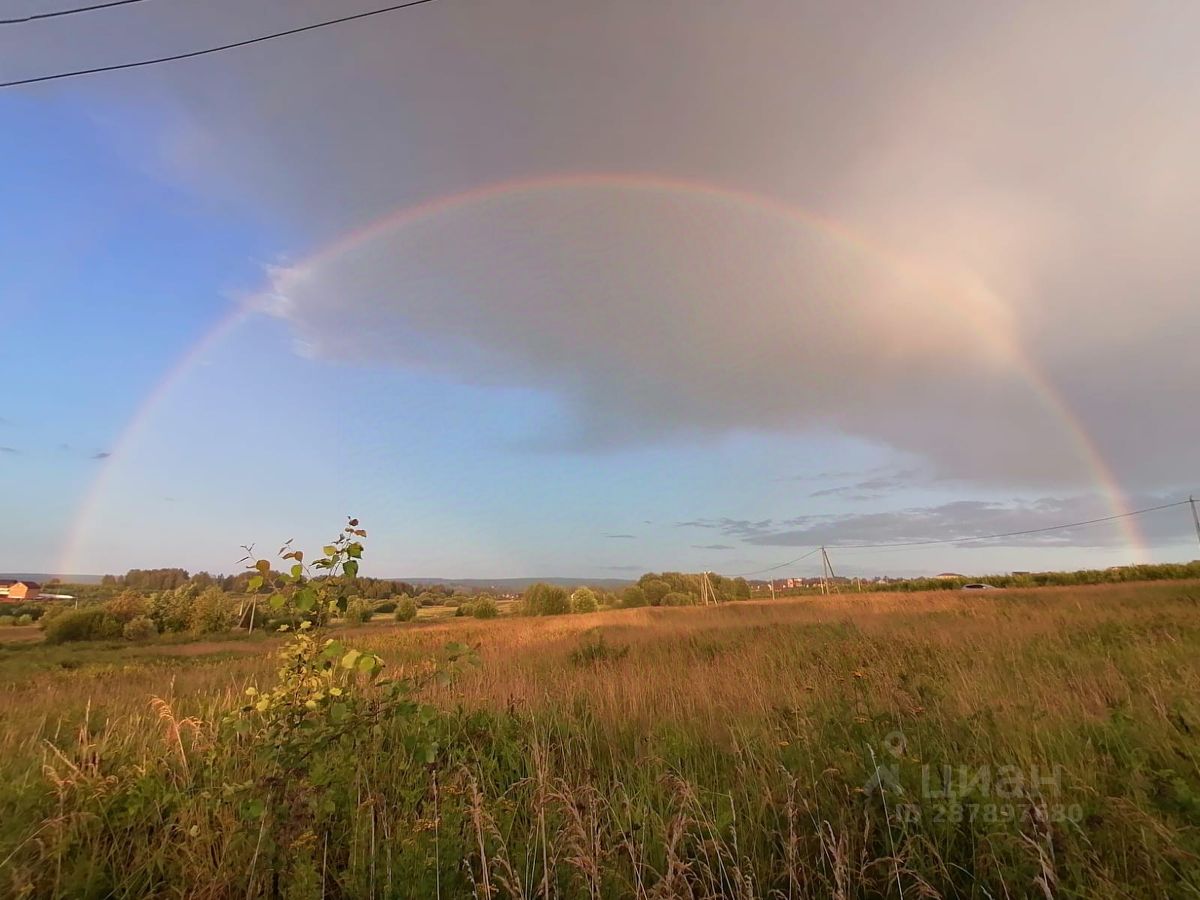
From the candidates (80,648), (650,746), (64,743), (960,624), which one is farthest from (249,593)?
(80,648)

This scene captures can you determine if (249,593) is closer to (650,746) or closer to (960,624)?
(650,746)

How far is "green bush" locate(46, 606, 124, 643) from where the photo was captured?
40.1m

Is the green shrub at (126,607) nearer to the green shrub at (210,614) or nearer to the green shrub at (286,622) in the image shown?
the green shrub at (210,614)

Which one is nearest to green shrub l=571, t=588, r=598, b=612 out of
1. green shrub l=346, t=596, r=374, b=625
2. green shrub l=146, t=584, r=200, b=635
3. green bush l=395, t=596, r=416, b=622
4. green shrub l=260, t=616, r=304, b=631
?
green bush l=395, t=596, r=416, b=622

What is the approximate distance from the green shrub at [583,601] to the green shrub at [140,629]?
3966cm

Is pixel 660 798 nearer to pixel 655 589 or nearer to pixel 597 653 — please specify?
pixel 597 653

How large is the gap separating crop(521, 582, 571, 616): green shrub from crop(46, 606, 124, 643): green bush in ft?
122

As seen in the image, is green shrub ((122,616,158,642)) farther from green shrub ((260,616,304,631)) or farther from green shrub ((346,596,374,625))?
green shrub ((346,596,374,625))

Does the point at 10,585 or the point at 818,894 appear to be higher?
the point at 10,585

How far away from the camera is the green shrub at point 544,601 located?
6181 cm

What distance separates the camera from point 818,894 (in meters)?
2.44

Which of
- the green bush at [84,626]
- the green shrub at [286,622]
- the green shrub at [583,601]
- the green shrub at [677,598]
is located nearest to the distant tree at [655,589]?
the green shrub at [677,598]

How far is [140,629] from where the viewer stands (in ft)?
146

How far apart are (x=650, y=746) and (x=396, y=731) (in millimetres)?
2345
